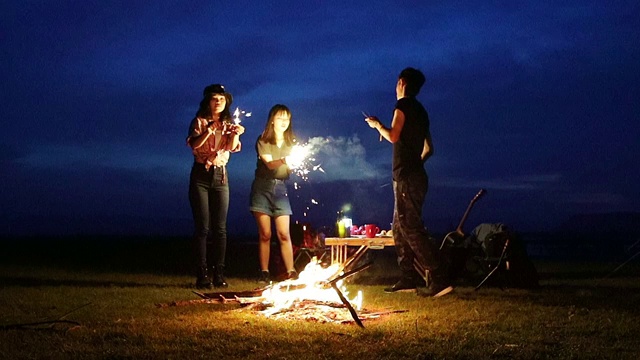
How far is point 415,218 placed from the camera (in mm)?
6832

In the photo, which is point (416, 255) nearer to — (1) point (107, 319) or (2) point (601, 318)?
(2) point (601, 318)

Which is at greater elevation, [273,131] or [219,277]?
[273,131]

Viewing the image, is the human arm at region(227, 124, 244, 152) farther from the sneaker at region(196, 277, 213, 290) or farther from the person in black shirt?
the person in black shirt

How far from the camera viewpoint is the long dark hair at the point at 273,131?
310 inches

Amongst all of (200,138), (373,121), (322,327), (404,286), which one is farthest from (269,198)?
(322,327)

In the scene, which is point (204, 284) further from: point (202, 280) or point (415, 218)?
point (415, 218)

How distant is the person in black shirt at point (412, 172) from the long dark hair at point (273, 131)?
1.31 meters

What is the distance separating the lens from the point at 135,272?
1012 centimetres

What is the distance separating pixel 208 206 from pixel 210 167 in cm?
44

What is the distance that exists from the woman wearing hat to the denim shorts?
0.35 meters

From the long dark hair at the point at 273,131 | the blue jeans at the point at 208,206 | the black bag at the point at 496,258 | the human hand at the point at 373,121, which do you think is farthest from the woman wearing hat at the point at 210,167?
the black bag at the point at 496,258

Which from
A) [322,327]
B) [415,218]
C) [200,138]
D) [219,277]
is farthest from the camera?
[219,277]

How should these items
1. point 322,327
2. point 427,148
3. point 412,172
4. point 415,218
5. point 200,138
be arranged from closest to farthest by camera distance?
point 322,327 < point 415,218 < point 412,172 < point 427,148 < point 200,138

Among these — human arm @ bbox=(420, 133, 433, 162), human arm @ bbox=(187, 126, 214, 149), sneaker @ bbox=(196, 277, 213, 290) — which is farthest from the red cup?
human arm @ bbox=(187, 126, 214, 149)
